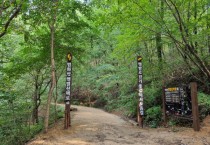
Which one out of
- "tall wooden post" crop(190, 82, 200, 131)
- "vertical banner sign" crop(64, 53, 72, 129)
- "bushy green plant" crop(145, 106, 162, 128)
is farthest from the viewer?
"bushy green plant" crop(145, 106, 162, 128)

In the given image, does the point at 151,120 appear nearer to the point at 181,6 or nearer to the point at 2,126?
the point at 181,6

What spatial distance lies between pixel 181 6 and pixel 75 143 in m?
6.38

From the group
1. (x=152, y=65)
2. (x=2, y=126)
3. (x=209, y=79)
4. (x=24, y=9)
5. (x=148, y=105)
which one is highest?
(x=24, y=9)

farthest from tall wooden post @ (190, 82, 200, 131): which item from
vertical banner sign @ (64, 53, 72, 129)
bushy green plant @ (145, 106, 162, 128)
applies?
vertical banner sign @ (64, 53, 72, 129)

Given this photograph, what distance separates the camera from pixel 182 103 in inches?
314

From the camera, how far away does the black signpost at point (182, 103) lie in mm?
7270

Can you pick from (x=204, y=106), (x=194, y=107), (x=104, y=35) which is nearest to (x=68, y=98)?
(x=104, y=35)

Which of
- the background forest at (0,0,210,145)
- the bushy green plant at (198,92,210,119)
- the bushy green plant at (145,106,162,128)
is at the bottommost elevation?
the bushy green plant at (145,106,162,128)

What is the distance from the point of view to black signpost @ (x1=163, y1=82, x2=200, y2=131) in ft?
23.9

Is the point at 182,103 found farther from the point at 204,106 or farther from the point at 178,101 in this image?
the point at 204,106

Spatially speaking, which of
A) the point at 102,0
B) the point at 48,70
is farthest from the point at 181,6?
the point at 48,70

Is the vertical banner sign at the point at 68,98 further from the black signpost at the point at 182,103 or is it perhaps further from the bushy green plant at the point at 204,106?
the bushy green plant at the point at 204,106

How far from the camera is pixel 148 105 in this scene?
11375 millimetres

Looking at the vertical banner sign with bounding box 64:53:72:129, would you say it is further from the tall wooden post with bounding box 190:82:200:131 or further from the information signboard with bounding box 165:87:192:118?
the tall wooden post with bounding box 190:82:200:131
